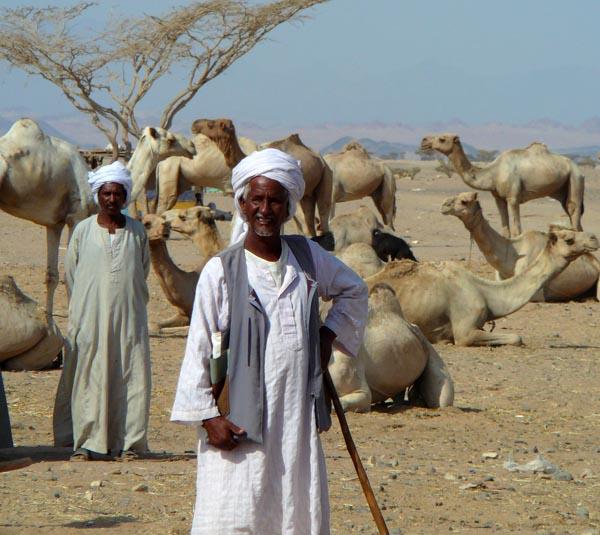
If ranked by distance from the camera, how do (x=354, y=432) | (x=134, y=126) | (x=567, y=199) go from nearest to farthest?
1. (x=354, y=432)
2. (x=567, y=199)
3. (x=134, y=126)

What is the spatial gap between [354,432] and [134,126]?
2108 centimetres

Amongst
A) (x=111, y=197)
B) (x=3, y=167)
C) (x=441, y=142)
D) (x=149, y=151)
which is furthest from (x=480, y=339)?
(x=441, y=142)

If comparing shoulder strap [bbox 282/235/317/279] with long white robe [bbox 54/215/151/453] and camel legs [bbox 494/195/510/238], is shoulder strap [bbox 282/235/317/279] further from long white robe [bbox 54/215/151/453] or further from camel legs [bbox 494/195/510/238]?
camel legs [bbox 494/195/510/238]

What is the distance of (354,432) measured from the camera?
26.6ft

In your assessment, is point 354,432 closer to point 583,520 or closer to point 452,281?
point 583,520

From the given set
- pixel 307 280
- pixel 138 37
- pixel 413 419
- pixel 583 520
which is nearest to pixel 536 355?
pixel 413 419

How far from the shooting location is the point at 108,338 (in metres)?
7.04

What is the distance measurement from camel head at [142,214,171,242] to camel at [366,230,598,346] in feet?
5.60

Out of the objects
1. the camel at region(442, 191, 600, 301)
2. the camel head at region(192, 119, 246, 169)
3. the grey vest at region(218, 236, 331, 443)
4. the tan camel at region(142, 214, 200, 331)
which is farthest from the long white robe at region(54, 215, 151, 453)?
the camel at region(442, 191, 600, 301)

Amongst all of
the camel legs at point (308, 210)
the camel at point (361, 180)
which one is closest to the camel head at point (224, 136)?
the camel legs at point (308, 210)

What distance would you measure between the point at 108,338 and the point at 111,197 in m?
0.69

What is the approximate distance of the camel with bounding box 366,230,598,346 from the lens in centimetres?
1165

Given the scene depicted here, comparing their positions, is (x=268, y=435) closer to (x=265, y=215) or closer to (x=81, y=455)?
(x=265, y=215)

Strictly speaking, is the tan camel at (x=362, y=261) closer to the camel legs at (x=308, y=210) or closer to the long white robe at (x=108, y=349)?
the camel legs at (x=308, y=210)
